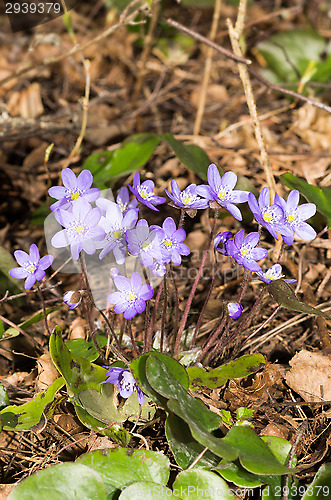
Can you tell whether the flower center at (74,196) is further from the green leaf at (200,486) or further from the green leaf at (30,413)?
the green leaf at (200,486)

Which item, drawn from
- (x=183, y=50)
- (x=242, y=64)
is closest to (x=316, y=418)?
(x=242, y=64)

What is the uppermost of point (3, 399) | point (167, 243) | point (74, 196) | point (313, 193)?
point (74, 196)

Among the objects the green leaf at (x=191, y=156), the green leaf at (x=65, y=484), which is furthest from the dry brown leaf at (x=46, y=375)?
the green leaf at (x=191, y=156)

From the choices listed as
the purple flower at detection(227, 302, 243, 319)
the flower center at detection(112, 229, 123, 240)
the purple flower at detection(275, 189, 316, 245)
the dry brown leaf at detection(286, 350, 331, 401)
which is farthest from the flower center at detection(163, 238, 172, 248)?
the dry brown leaf at detection(286, 350, 331, 401)

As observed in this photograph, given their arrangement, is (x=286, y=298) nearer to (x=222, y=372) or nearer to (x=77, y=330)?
(x=222, y=372)

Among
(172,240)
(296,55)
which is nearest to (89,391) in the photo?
(172,240)

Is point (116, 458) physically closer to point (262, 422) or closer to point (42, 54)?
point (262, 422)
